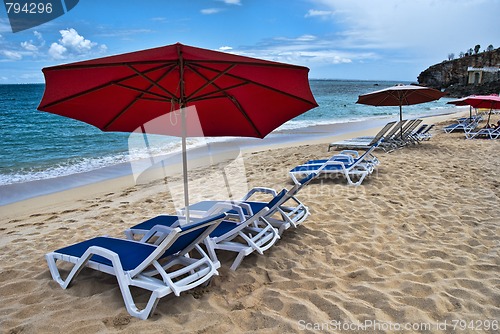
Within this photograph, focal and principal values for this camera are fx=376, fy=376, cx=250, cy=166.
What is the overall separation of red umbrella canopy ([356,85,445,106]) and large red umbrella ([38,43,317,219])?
7.46 metres

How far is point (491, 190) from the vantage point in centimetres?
576

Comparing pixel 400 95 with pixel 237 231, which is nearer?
pixel 237 231

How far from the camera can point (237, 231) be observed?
338cm

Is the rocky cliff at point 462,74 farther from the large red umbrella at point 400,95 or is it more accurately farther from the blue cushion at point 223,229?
the blue cushion at point 223,229

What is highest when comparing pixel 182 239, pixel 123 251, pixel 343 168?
pixel 182 239

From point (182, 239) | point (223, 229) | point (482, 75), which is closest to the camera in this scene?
point (182, 239)

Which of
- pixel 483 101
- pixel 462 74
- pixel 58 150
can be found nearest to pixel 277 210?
pixel 483 101

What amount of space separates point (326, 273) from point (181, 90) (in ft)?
6.41

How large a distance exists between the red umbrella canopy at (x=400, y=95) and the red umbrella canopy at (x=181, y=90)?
24.5 feet

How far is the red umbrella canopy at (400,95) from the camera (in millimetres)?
10091

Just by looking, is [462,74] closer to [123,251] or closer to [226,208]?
[226,208]

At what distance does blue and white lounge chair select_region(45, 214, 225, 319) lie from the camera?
2535 mm

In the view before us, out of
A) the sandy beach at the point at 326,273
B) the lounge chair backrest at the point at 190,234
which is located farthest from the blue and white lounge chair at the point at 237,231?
the lounge chair backrest at the point at 190,234

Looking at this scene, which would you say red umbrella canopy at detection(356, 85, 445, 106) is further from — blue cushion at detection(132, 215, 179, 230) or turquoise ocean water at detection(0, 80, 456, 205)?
blue cushion at detection(132, 215, 179, 230)
